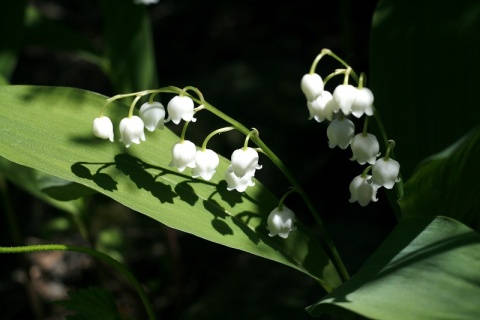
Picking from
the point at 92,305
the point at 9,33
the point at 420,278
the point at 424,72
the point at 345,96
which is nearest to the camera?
the point at 420,278

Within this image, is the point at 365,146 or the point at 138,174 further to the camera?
the point at 138,174

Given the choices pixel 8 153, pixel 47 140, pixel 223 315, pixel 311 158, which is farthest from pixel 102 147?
pixel 311 158

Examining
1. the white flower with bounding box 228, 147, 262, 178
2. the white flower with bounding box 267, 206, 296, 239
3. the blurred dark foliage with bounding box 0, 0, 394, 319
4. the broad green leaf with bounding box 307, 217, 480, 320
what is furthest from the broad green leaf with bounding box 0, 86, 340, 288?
the blurred dark foliage with bounding box 0, 0, 394, 319

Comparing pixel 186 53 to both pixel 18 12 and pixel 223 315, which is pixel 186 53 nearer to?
pixel 18 12

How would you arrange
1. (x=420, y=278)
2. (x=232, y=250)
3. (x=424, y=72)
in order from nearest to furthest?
(x=420, y=278) < (x=424, y=72) < (x=232, y=250)

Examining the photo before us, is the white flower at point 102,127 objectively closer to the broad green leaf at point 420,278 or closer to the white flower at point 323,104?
the white flower at point 323,104

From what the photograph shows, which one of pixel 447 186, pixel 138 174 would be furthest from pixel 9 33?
pixel 447 186

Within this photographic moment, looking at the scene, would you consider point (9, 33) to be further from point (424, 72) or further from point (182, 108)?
point (424, 72)
